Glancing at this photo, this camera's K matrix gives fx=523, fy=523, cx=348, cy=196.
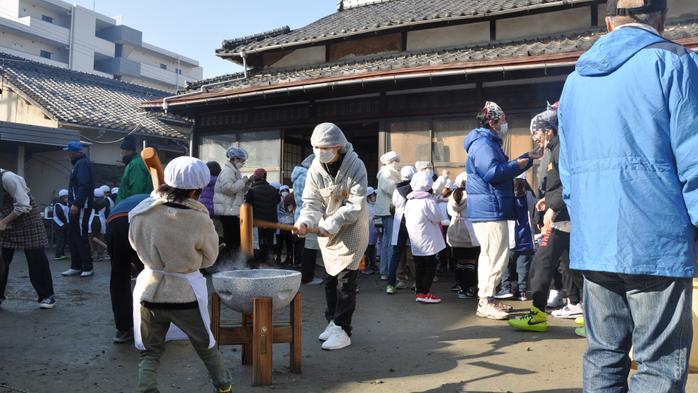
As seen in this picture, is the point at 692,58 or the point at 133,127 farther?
the point at 133,127

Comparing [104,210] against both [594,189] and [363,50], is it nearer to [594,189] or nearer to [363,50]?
[363,50]

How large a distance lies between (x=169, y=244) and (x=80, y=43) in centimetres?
4788

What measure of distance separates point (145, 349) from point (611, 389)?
246 cm

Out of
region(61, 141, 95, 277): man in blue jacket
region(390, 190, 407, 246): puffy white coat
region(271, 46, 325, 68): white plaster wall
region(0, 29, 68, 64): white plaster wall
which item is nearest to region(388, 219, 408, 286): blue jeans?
region(390, 190, 407, 246): puffy white coat

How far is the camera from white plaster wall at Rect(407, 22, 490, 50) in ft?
32.7

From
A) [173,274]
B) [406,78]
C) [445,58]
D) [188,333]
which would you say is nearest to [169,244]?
[173,274]

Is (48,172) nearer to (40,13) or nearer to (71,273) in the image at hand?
(71,273)

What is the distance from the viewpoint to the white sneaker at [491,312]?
211 inches

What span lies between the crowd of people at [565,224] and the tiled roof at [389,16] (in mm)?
4369

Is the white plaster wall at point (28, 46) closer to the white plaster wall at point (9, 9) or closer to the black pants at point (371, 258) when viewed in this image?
the white plaster wall at point (9, 9)

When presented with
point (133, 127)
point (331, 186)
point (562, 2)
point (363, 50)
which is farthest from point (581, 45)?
point (133, 127)

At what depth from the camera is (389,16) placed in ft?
38.5

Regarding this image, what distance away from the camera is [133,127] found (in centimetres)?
1916

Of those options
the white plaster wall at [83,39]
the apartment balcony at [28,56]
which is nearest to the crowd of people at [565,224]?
the apartment balcony at [28,56]
